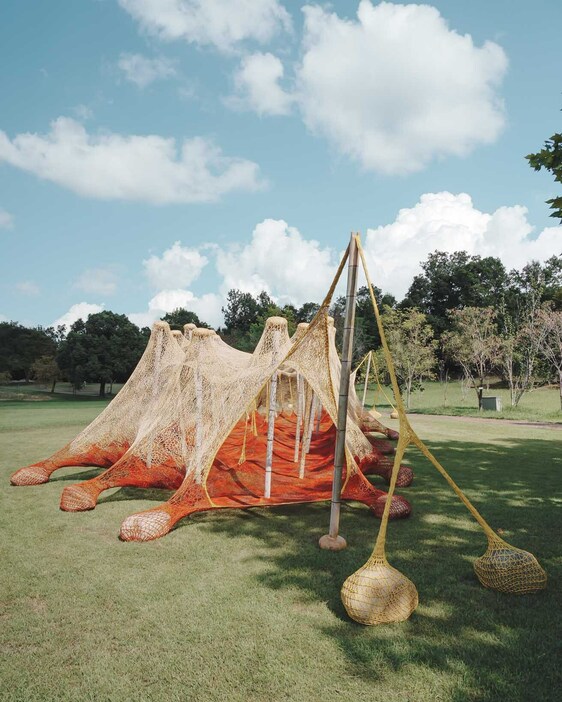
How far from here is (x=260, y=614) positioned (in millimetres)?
3678

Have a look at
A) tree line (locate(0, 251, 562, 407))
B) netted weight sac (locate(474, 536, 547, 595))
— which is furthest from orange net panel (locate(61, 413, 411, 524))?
tree line (locate(0, 251, 562, 407))

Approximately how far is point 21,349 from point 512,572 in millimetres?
62260

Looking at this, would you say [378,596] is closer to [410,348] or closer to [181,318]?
[410,348]

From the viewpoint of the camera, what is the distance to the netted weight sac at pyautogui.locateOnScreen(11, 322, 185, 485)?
8.20 metres

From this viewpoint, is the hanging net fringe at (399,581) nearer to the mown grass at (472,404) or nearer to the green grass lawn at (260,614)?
the green grass lawn at (260,614)

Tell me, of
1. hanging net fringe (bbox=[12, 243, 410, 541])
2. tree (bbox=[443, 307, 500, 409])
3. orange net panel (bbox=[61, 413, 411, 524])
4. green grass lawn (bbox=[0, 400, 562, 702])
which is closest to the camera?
green grass lawn (bbox=[0, 400, 562, 702])

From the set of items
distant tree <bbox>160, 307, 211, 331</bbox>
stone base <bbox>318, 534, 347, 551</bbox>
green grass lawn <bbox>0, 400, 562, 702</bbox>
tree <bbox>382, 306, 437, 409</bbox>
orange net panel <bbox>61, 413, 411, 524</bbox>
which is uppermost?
distant tree <bbox>160, 307, 211, 331</bbox>

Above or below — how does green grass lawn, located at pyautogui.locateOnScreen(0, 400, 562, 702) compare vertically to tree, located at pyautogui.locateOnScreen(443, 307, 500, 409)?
below

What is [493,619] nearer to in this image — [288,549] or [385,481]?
[288,549]

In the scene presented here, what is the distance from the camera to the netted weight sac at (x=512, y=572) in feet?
12.9

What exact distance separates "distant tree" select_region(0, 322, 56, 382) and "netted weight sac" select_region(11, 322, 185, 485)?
51070 mm

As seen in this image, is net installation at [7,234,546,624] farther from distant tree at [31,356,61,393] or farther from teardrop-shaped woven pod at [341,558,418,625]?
distant tree at [31,356,61,393]

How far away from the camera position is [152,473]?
7391 mm

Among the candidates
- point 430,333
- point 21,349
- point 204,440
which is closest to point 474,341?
point 430,333
